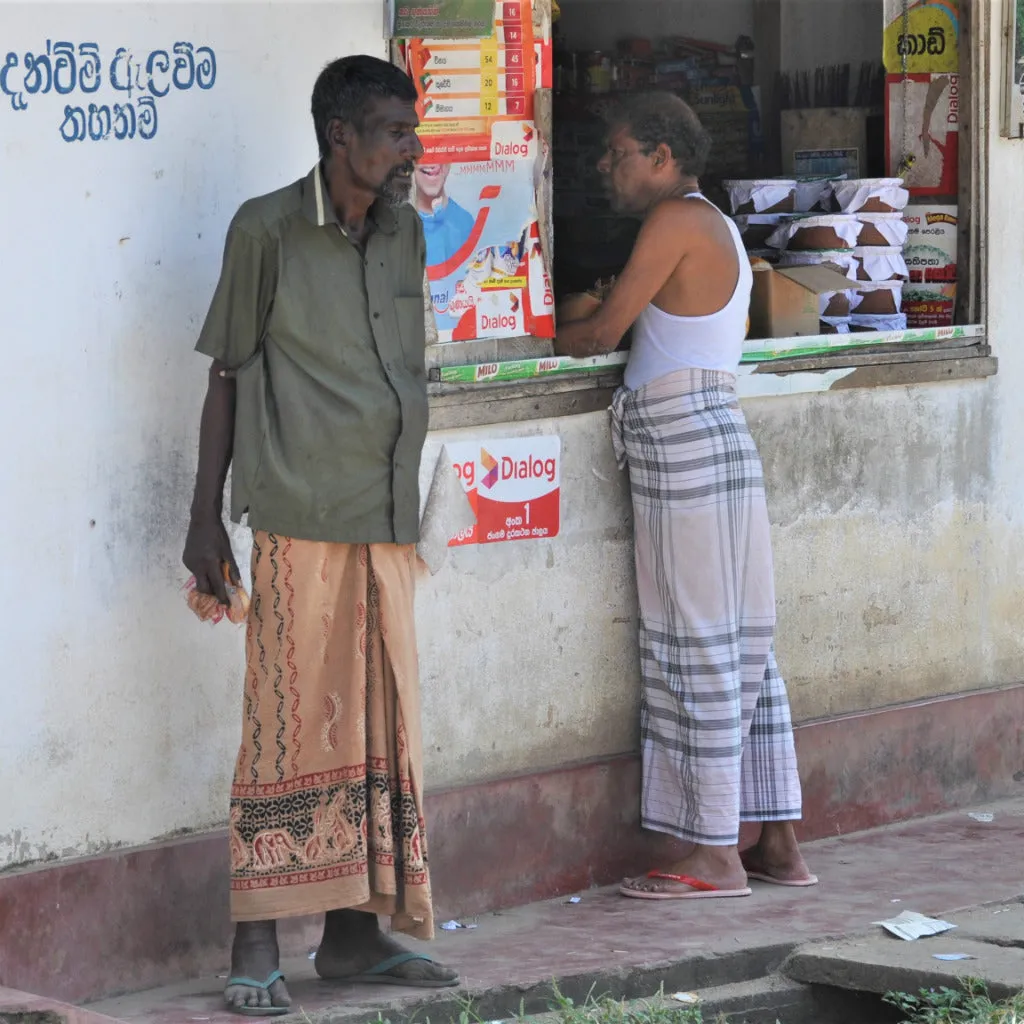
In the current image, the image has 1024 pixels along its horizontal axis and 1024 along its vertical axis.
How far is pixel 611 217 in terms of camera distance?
6023 millimetres

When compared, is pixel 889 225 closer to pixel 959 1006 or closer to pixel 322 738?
pixel 959 1006

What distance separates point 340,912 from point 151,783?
1.65ft

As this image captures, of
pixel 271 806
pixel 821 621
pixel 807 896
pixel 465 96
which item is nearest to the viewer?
pixel 271 806

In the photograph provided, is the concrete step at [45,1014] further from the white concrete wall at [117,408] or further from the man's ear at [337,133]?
the man's ear at [337,133]

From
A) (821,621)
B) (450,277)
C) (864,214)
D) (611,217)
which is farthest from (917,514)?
(450,277)

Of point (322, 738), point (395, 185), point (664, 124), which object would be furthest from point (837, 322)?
point (322, 738)

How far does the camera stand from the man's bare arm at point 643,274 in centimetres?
504

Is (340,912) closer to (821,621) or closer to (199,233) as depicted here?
(199,233)

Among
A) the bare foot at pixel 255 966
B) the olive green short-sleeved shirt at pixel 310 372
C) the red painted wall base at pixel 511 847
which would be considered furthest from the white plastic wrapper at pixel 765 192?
the bare foot at pixel 255 966

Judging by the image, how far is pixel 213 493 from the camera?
4.10 m

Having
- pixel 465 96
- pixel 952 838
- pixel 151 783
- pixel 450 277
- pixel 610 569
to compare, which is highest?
pixel 465 96

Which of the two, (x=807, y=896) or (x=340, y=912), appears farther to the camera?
(x=807, y=896)

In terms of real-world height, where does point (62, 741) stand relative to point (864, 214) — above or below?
below

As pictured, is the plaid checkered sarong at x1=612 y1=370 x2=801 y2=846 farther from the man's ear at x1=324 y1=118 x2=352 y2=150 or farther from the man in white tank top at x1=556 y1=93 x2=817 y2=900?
the man's ear at x1=324 y1=118 x2=352 y2=150
